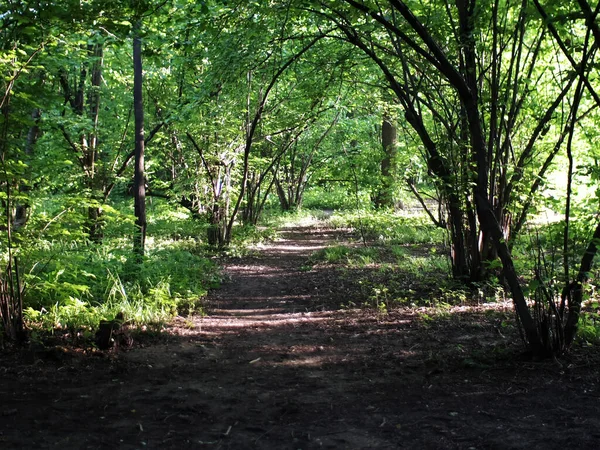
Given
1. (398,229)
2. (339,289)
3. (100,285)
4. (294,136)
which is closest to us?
(100,285)

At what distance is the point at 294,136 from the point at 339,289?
7.73 meters

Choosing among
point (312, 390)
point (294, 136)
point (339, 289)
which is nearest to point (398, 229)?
point (294, 136)

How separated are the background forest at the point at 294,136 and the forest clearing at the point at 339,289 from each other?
0.15 ft

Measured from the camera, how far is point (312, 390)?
3889 millimetres

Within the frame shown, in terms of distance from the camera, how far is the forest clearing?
10.8ft

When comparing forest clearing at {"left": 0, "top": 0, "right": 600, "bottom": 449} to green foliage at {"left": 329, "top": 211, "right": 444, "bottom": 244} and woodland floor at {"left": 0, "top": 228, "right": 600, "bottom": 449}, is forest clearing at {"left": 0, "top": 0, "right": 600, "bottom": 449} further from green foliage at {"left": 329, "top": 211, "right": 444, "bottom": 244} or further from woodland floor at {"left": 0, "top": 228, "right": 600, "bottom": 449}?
green foliage at {"left": 329, "top": 211, "right": 444, "bottom": 244}

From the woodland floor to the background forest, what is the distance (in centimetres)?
51

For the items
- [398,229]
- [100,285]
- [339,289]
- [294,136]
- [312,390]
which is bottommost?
[312,390]

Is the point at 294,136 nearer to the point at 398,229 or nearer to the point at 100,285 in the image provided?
the point at 398,229

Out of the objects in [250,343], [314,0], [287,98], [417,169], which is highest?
[287,98]

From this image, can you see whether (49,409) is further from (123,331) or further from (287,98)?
(287,98)

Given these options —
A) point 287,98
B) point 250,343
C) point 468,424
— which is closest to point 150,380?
point 250,343

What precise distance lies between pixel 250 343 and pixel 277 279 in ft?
13.6

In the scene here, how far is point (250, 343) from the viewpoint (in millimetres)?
5395
